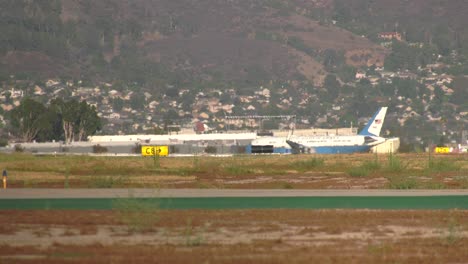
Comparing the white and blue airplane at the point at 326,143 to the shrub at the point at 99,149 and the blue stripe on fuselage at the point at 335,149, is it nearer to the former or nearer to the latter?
the blue stripe on fuselage at the point at 335,149

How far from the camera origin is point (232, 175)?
67.9 metres

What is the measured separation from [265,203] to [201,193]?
5.51m

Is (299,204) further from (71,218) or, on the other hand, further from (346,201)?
(71,218)

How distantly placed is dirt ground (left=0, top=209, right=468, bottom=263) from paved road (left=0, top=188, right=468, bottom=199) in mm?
7234

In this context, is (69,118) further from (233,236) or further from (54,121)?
(233,236)

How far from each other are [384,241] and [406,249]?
170 centimetres

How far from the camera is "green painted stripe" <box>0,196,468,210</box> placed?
43.2 m

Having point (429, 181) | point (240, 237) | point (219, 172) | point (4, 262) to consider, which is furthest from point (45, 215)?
point (219, 172)

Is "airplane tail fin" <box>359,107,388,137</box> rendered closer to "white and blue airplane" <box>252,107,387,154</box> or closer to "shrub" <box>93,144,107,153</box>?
"white and blue airplane" <box>252,107,387,154</box>

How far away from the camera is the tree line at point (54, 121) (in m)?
148

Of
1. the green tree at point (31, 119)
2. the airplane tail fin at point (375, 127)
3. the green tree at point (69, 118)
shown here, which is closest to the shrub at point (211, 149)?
the airplane tail fin at point (375, 127)

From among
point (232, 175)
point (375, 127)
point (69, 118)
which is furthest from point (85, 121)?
point (232, 175)

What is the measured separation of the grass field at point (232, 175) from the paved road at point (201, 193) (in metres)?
2.73

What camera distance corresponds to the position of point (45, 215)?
128ft
